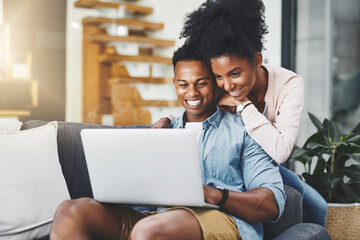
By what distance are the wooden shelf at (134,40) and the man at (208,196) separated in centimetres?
146

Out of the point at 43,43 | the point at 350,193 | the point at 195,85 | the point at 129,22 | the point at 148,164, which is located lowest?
the point at 350,193

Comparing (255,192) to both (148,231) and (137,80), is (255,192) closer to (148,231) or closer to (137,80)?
(148,231)

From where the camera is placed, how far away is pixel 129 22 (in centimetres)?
302

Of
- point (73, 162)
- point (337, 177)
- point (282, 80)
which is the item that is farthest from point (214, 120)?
point (337, 177)

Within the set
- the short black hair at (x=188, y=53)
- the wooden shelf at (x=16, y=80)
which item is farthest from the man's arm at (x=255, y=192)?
the wooden shelf at (x=16, y=80)

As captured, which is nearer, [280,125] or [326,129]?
[280,125]

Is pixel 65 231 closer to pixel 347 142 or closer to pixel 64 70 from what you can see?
pixel 347 142

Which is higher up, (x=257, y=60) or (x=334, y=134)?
(x=257, y=60)

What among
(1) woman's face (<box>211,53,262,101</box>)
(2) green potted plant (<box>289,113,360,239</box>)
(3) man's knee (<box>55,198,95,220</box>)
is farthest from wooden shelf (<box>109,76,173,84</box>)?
(3) man's knee (<box>55,198,95,220</box>)

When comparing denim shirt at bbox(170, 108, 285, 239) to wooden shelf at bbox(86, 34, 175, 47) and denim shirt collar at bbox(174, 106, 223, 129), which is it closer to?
denim shirt collar at bbox(174, 106, 223, 129)

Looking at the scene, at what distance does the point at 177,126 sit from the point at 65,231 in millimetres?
611

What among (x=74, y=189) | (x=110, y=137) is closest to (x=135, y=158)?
(x=110, y=137)

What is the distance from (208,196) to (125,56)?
1950 millimetres

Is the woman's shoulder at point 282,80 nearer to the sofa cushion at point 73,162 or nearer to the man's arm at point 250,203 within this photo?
the man's arm at point 250,203
